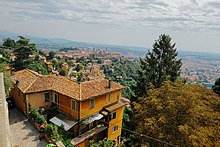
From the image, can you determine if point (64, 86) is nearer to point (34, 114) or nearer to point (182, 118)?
point (34, 114)

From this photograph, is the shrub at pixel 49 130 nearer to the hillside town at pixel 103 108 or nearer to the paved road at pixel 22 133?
the hillside town at pixel 103 108

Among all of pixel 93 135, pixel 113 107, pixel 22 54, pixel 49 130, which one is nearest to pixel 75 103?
pixel 49 130

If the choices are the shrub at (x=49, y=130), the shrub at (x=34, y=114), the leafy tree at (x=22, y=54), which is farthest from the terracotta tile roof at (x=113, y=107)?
the leafy tree at (x=22, y=54)

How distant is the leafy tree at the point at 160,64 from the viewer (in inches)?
936

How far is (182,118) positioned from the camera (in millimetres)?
13219

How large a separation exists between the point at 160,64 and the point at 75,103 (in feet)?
42.0

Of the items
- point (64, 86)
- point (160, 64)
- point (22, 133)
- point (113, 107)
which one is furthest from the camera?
point (160, 64)

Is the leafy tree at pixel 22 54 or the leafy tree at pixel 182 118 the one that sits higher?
Result: the leafy tree at pixel 22 54

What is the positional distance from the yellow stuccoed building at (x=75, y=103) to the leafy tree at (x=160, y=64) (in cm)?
550

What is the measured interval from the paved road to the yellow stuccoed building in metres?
0.97

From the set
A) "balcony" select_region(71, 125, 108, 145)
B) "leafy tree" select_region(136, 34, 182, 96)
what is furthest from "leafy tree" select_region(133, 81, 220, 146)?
"leafy tree" select_region(136, 34, 182, 96)

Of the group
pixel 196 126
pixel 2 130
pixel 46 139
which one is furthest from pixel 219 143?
pixel 46 139

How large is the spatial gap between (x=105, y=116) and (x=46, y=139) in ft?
22.7

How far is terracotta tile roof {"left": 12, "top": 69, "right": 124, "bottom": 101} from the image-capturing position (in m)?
18.2
